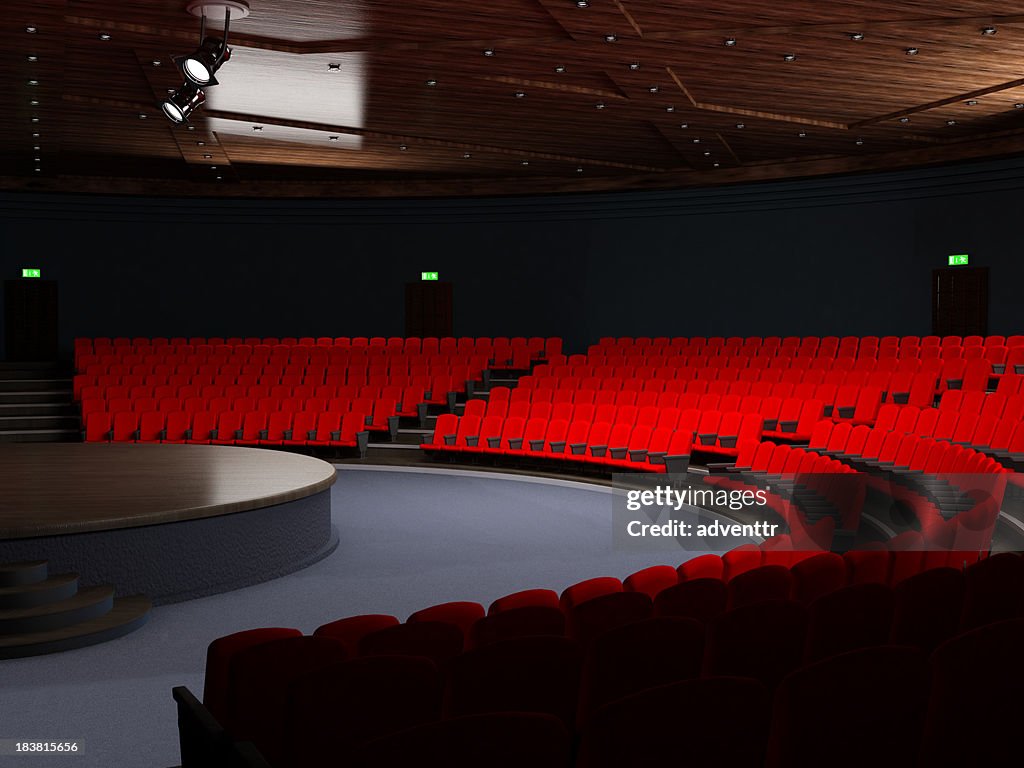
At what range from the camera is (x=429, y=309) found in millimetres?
16797

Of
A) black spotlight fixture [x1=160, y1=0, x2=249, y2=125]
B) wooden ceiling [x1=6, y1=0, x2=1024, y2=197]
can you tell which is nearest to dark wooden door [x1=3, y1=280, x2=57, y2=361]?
wooden ceiling [x1=6, y1=0, x2=1024, y2=197]

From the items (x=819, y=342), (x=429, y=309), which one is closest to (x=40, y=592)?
(x=819, y=342)

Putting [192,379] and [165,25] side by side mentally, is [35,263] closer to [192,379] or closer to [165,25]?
[192,379]

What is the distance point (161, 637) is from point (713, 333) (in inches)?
474

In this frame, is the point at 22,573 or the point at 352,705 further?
the point at 22,573

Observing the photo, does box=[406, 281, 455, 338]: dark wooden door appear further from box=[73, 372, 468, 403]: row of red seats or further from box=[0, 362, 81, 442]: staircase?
box=[0, 362, 81, 442]: staircase

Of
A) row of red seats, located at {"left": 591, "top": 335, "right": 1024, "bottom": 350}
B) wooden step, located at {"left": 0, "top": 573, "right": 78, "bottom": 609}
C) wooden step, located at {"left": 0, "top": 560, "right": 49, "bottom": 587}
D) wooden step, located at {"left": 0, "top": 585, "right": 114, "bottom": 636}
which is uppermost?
row of red seats, located at {"left": 591, "top": 335, "right": 1024, "bottom": 350}

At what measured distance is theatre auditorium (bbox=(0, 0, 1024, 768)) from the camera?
235 centimetres

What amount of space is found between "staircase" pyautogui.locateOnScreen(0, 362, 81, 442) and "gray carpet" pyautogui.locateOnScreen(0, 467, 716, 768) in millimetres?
4391

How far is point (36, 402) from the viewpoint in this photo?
1295 centimetres

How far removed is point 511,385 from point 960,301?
20.9ft

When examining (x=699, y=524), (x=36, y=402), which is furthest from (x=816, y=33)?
(x=36, y=402)

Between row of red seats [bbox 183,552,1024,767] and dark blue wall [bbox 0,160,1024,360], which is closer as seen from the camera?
row of red seats [bbox 183,552,1024,767]

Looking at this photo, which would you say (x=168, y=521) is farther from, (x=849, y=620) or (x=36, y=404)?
(x=36, y=404)
